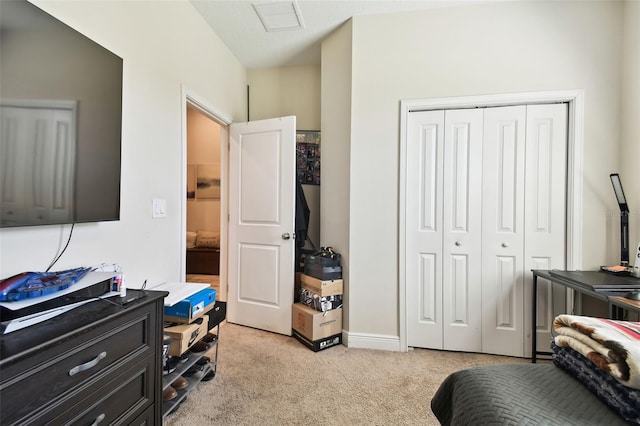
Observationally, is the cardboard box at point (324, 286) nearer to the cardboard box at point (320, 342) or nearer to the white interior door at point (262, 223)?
the white interior door at point (262, 223)

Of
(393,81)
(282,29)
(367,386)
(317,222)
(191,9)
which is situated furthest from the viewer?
(317,222)

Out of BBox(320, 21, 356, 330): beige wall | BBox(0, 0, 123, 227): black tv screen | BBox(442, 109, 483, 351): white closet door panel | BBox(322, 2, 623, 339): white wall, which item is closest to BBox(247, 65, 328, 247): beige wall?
BBox(320, 21, 356, 330): beige wall

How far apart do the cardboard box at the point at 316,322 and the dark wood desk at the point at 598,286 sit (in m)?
1.51

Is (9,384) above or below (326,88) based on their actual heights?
below

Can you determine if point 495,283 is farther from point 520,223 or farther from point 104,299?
point 104,299

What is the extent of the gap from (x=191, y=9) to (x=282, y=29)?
0.76 metres

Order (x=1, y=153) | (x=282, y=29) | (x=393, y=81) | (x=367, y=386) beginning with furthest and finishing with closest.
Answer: (x=282, y=29)
(x=393, y=81)
(x=367, y=386)
(x=1, y=153)

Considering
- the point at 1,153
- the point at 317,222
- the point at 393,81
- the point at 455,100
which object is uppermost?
the point at 393,81

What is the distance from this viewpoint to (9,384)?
721mm

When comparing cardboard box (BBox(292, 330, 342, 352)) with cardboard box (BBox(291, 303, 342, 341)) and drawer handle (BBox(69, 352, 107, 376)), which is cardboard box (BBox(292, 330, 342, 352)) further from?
drawer handle (BBox(69, 352, 107, 376))

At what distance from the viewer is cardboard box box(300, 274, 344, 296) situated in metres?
2.44

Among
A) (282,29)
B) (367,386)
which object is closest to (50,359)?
(367,386)

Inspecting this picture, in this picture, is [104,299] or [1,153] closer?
[1,153]

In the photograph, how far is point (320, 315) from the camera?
7.94 feet
